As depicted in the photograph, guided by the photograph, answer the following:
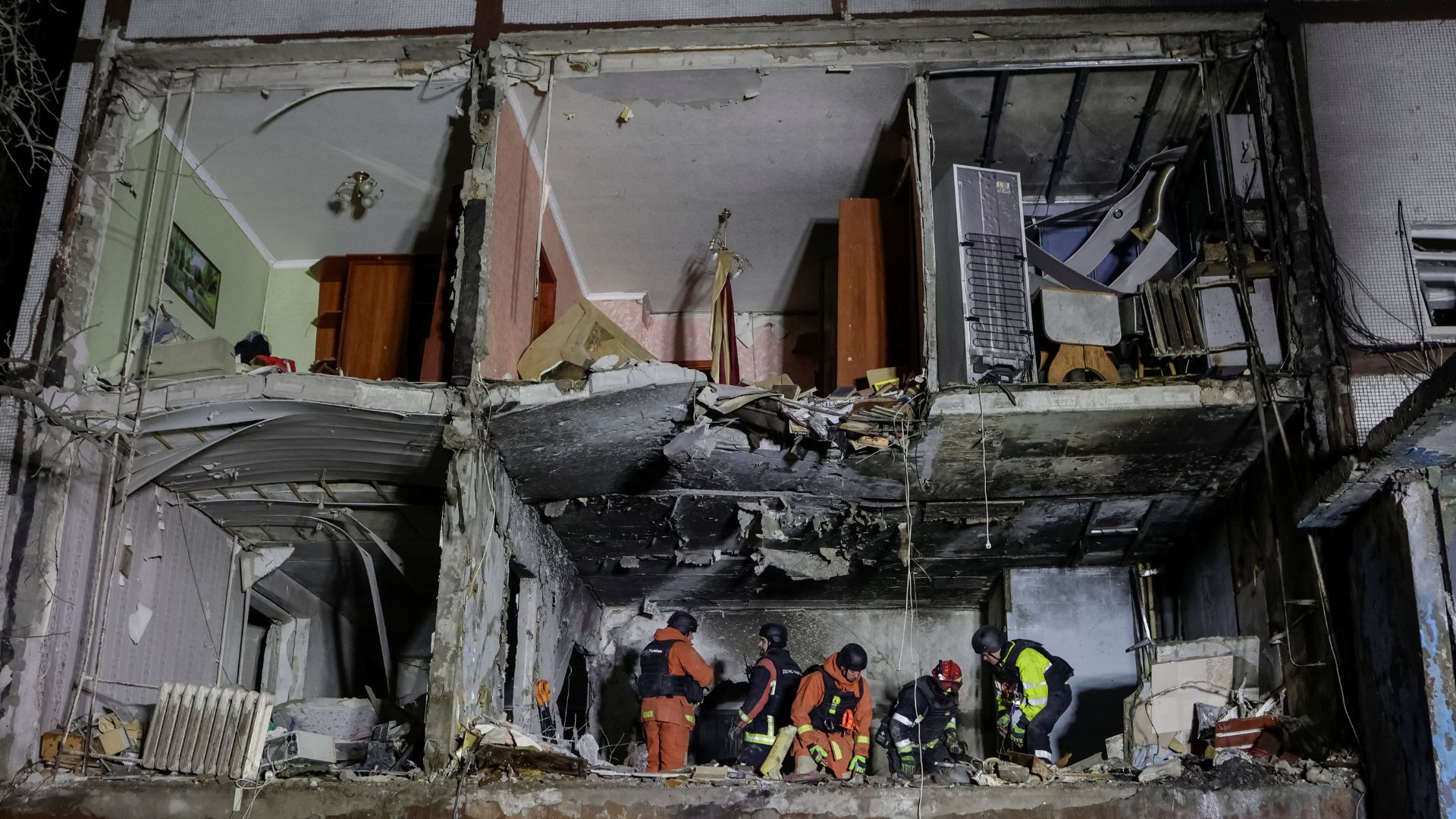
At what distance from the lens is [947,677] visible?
308 inches

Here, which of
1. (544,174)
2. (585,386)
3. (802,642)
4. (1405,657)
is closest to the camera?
(1405,657)

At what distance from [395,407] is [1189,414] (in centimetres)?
467

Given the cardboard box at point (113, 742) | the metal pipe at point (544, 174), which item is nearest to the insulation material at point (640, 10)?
the metal pipe at point (544, 174)

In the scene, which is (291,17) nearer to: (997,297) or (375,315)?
(375,315)

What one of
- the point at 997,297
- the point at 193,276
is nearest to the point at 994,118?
the point at 997,297

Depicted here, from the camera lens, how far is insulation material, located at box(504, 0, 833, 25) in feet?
24.9

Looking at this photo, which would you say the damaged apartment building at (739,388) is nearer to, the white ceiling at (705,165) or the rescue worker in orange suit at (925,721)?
the white ceiling at (705,165)

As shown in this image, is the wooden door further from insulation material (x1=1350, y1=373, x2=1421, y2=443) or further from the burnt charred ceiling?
insulation material (x1=1350, y1=373, x2=1421, y2=443)

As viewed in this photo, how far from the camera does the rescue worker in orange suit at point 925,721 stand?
7730mm

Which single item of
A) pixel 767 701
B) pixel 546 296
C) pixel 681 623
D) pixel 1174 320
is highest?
pixel 546 296

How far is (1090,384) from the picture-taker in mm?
6633

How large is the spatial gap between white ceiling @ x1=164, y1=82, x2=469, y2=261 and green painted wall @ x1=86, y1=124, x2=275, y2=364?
0.62 feet

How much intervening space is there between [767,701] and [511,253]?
3.55 meters

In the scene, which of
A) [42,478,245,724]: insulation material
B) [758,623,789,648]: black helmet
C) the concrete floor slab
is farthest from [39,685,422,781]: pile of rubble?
[758,623,789,648]: black helmet
